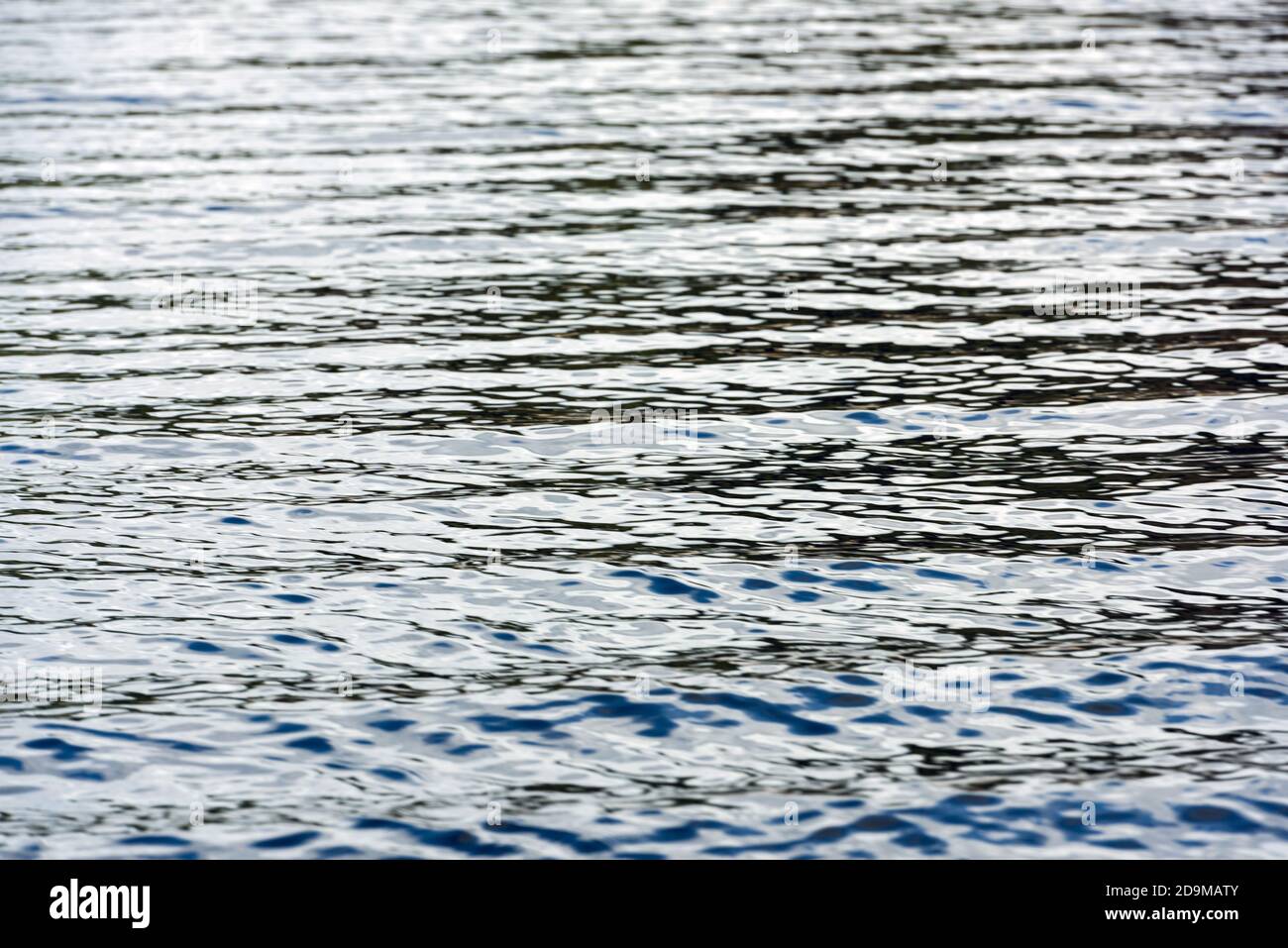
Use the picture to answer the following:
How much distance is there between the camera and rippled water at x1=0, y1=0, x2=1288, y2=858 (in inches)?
464

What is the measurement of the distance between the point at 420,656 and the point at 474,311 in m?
11.0

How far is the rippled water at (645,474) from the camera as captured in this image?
464 inches

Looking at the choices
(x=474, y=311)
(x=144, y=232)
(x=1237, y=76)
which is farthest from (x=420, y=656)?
(x=1237, y=76)

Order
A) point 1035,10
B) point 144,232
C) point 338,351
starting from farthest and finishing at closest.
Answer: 1. point 1035,10
2. point 144,232
3. point 338,351

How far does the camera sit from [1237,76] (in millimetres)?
38875

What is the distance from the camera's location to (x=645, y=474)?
1784 cm

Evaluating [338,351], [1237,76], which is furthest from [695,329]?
[1237,76]
